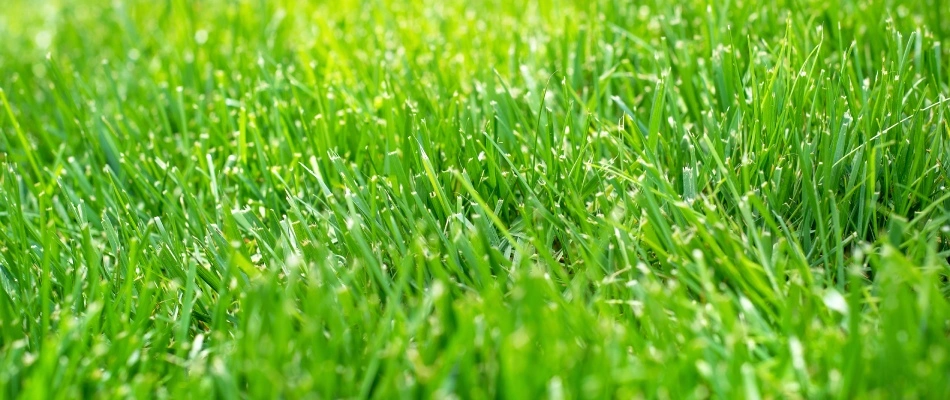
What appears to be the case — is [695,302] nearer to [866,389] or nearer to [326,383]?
[866,389]

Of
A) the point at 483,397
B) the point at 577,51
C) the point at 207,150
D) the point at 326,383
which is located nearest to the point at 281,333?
the point at 326,383

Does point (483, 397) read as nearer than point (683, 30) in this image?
Yes

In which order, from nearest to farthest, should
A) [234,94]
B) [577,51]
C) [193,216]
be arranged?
[193,216]
[577,51]
[234,94]

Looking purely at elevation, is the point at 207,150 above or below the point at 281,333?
below

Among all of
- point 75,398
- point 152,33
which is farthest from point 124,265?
point 152,33

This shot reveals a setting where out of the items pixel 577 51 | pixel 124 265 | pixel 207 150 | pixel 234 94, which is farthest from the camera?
pixel 234 94

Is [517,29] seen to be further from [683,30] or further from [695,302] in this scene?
[695,302]
